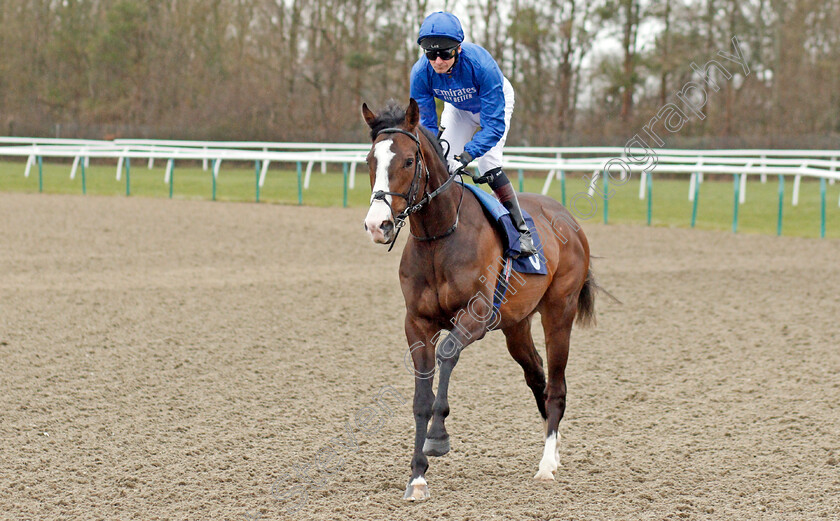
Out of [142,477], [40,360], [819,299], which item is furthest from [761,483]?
[819,299]

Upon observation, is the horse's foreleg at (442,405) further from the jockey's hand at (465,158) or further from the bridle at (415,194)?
the jockey's hand at (465,158)

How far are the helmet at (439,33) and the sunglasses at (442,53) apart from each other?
0.02 meters

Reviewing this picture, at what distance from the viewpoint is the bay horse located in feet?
12.1

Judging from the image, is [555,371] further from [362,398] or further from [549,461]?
[362,398]

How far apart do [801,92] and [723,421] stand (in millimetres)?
29394

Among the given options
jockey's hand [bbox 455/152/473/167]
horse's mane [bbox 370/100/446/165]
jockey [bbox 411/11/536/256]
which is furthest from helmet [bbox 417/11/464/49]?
jockey's hand [bbox 455/152/473/167]

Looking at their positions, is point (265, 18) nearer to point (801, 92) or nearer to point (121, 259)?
point (801, 92)

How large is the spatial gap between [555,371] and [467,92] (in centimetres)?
153

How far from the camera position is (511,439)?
192 inches

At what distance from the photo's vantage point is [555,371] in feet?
15.5

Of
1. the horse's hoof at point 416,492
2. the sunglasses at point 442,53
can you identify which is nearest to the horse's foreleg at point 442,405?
the horse's hoof at point 416,492

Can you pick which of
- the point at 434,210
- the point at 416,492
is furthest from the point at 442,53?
the point at 416,492

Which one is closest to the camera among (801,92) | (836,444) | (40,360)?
(836,444)

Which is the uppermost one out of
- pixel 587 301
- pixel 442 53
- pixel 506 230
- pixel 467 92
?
pixel 442 53
